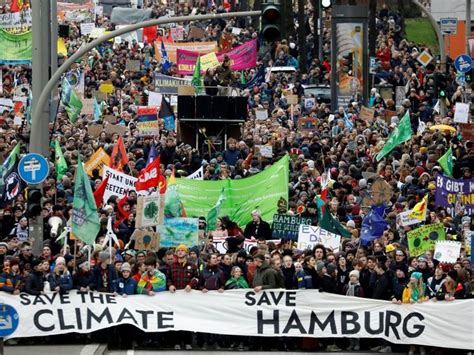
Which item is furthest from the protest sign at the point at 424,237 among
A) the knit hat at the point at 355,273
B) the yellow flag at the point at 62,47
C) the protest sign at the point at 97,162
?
the yellow flag at the point at 62,47

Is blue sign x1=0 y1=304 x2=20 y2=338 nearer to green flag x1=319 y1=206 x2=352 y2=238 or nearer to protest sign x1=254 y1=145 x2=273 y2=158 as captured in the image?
green flag x1=319 y1=206 x2=352 y2=238

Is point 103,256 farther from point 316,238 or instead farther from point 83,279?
point 316,238

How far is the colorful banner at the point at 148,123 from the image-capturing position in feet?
126

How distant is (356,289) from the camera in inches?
1025

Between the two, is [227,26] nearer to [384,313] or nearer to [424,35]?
[424,35]

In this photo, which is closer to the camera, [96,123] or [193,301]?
[193,301]

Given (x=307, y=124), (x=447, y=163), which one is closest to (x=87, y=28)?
(x=307, y=124)

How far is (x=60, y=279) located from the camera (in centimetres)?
2570

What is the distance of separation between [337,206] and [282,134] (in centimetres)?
885

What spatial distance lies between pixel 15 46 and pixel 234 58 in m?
8.27

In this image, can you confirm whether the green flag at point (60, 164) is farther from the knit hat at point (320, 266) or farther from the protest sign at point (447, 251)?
the protest sign at point (447, 251)

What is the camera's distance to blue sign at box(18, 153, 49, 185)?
89.2 ft

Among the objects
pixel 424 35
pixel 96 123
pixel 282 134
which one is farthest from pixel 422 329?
pixel 424 35

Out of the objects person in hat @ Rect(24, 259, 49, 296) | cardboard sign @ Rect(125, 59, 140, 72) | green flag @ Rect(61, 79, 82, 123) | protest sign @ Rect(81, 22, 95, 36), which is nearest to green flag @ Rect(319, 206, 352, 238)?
person in hat @ Rect(24, 259, 49, 296)
